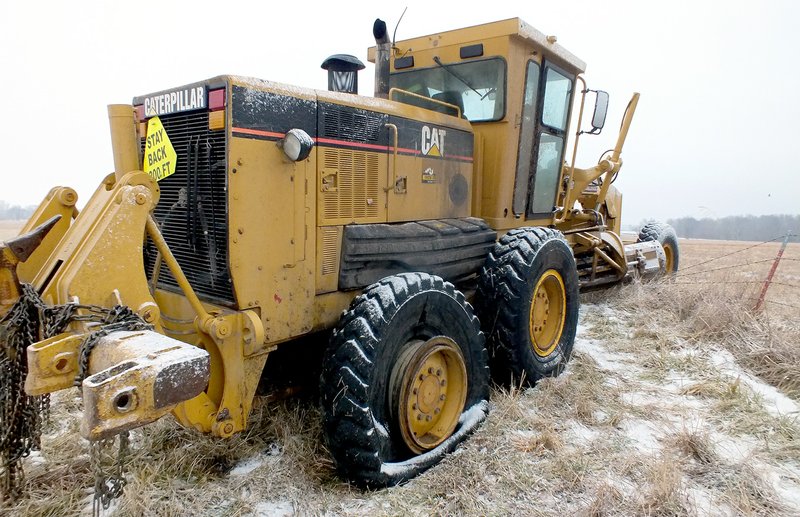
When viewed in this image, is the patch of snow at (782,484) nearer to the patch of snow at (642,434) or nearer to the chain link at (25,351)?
the patch of snow at (642,434)

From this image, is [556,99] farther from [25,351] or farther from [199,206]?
[25,351]

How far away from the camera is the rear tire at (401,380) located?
273 cm

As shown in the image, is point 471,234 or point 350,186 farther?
point 471,234

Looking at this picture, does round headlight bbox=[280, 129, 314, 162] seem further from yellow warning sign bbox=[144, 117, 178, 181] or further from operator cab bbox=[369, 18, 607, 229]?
operator cab bbox=[369, 18, 607, 229]

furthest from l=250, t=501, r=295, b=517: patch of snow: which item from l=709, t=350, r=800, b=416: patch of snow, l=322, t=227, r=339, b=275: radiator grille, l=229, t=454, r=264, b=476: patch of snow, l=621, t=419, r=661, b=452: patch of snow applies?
l=709, t=350, r=800, b=416: patch of snow

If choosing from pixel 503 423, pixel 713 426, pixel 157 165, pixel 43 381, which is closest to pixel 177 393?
pixel 43 381

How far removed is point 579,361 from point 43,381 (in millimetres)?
4068

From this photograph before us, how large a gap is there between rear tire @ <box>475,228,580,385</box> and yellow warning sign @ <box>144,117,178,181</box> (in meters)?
2.30

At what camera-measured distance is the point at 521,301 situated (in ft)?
12.9

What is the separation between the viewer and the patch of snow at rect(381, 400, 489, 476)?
2.90 m

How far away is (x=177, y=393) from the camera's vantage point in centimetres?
188

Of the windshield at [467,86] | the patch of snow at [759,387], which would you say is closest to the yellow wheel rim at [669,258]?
the patch of snow at [759,387]

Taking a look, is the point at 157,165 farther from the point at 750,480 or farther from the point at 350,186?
the point at 750,480

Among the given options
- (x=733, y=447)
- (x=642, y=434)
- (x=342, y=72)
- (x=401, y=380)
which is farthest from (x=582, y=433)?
(x=342, y=72)
